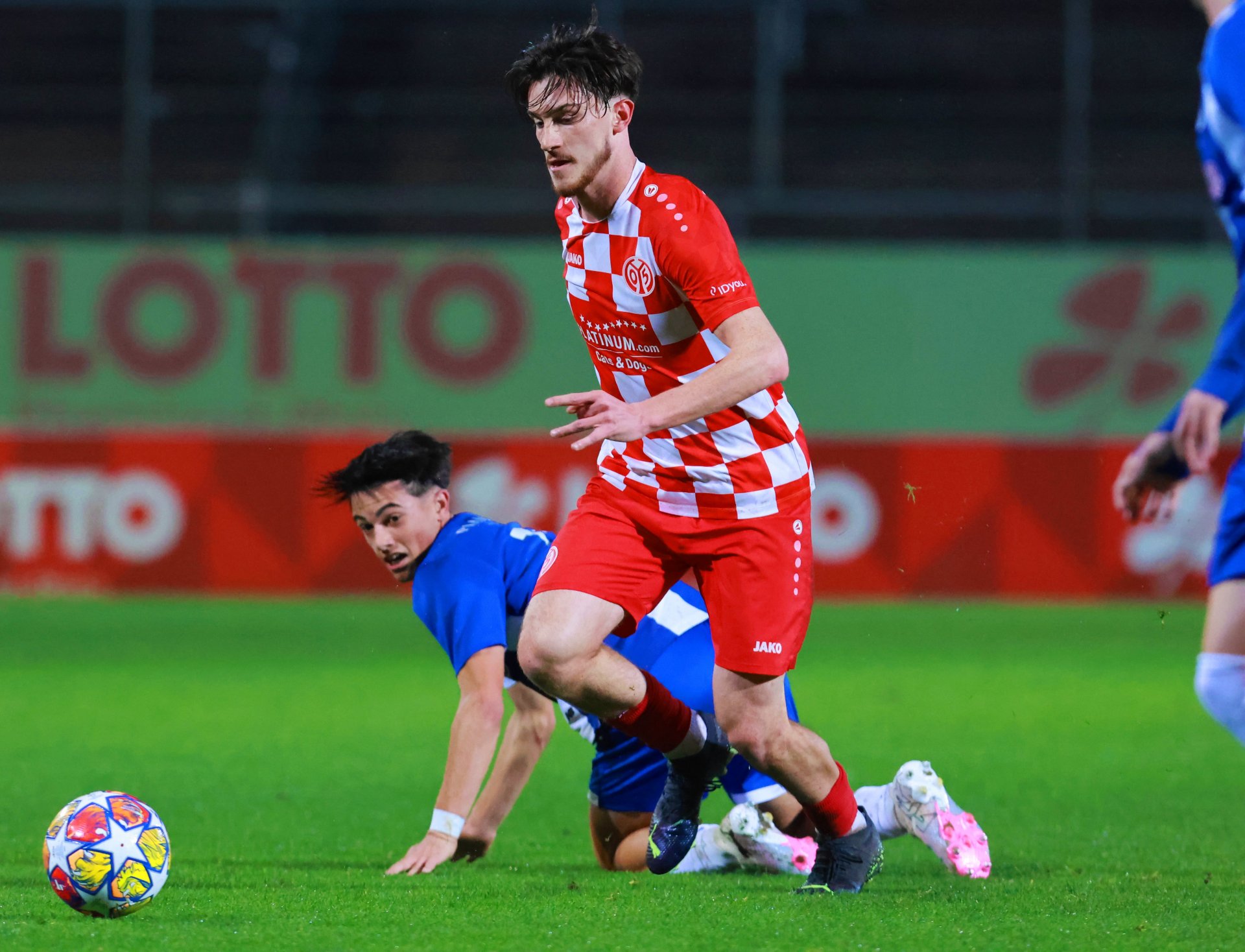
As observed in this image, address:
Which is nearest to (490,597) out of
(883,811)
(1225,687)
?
(883,811)

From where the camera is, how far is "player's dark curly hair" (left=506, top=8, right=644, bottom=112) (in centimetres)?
410

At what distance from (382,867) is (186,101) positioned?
13153mm

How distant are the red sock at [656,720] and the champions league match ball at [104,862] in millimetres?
1204

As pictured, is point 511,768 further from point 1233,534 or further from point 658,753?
point 1233,534

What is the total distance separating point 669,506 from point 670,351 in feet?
1.33

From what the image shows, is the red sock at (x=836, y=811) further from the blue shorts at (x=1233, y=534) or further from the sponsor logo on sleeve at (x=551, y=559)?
the blue shorts at (x=1233, y=534)

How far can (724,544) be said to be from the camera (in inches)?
165

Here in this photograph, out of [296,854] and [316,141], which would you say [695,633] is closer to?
[296,854]

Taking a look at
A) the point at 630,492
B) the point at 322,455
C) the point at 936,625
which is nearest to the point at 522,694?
the point at 630,492

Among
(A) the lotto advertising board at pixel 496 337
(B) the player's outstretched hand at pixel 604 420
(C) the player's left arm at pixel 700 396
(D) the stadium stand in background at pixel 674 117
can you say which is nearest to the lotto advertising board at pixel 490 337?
(A) the lotto advertising board at pixel 496 337

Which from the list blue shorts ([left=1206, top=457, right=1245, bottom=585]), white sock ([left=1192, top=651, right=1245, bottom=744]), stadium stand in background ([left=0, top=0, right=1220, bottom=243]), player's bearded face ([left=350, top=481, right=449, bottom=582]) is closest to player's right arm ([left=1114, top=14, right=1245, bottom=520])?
blue shorts ([left=1206, top=457, right=1245, bottom=585])

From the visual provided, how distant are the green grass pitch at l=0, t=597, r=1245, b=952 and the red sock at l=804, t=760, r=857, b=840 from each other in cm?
18

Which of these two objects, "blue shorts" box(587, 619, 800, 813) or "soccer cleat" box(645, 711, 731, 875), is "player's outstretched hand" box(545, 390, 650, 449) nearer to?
"soccer cleat" box(645, 711, 731, 875)

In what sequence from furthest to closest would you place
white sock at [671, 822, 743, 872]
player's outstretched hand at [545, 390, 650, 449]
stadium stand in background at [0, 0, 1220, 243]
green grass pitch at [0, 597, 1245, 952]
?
stadium stand in background at [0, 0, 1220, 243] < white sock at [671, 822, 743, 872] < green grass pitch at [0, 597, 1245, 952] < player's outstretched hand at [545, 390, 650, 449]
